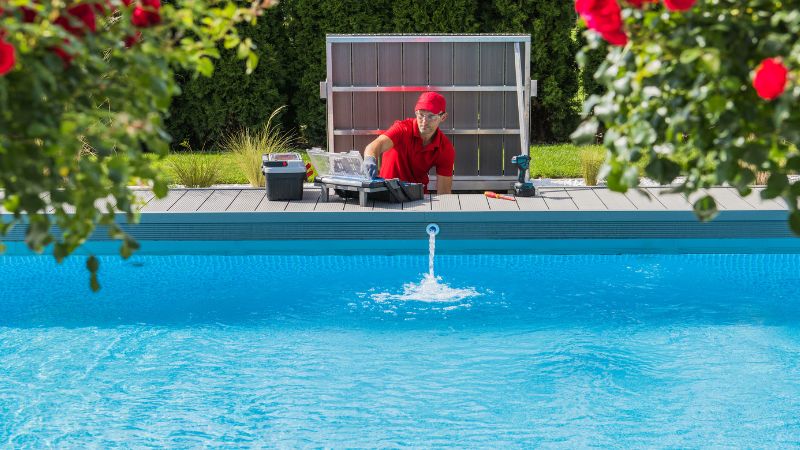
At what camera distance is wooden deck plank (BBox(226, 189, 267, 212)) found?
7.20 metres

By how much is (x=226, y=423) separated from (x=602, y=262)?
11.1 ft

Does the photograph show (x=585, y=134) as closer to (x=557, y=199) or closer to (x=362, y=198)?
(x=362, y=198)

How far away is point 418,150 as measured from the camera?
768cm

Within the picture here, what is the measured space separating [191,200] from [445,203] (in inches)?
74.3

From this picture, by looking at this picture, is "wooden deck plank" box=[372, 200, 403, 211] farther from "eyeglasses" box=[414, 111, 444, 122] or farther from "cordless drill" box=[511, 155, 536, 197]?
"cordless drill" box=[511, 155, 536, 197]

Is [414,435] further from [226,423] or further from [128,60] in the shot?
[128,60]

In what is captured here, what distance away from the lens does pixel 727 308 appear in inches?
244

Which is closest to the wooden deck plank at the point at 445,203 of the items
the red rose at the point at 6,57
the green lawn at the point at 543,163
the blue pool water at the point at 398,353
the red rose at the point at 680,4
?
the blue pool water at the point at 398,353

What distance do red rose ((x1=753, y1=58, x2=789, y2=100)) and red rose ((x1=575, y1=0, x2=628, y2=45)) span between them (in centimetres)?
26

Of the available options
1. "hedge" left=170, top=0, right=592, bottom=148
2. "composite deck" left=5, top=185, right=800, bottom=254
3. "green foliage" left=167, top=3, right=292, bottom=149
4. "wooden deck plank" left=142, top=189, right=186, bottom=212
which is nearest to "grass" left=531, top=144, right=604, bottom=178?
"hedge" left=170, top=0, right=592, bottom=148

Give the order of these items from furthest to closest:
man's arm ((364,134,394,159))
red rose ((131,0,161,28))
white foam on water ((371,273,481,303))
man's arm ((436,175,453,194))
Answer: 1. man's arm ((436,175,453,194))
2. man's arm ((364,134,394,159))
3. white foam on water ((371,273,481,303))
4. red rose ((131,0,161,28))

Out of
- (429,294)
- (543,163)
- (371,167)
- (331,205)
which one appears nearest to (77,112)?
(429,294)

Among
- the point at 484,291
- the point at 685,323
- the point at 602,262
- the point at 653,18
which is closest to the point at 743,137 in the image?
the point at 653,18

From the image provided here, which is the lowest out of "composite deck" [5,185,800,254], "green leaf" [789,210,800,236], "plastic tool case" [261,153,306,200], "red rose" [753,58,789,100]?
"composite deck" [5,185,800,254]
